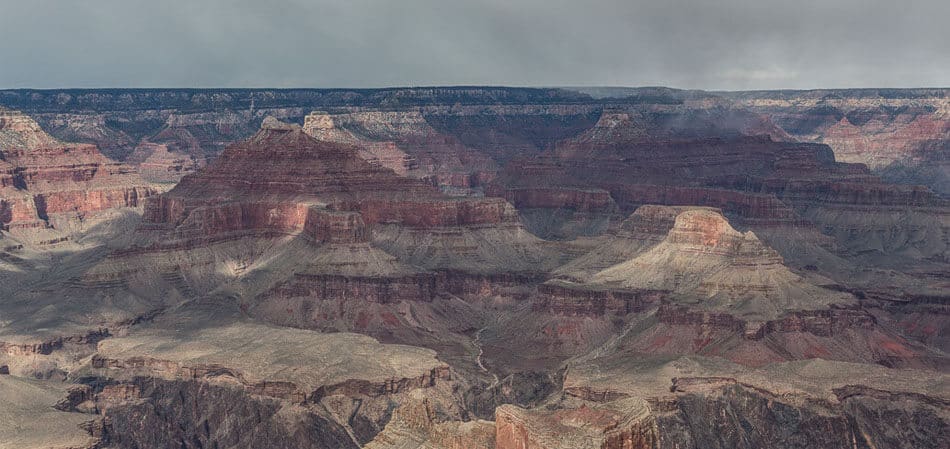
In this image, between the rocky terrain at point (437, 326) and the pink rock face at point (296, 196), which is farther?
the pink rock face at point (296, 196)

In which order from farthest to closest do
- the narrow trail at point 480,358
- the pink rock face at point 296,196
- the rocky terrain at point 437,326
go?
the pink rock face at point 296,196
the narrow trail at point 480,358
the rocky terrain at point 437,326

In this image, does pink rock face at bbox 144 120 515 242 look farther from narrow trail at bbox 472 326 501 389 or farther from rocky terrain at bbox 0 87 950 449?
narrow trail at bbox 472 326 501 389

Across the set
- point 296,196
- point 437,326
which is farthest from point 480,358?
point 296,196

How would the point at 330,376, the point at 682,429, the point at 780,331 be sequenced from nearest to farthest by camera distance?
the point at 682,429
the point at 330,376
the point at 780,331

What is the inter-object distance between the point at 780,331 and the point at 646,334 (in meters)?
12.7

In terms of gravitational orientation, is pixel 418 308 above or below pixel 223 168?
below

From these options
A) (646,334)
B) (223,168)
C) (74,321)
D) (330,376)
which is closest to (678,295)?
(646,334)

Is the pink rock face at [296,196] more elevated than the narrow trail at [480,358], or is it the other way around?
the pink rock face at [296,196]

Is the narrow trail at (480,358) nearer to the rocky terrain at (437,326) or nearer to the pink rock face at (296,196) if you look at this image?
the rocky terrain at (437,326)

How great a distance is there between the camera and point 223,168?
185m

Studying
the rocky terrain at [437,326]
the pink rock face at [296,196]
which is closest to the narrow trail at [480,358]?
the rocky terrain at [437,326]

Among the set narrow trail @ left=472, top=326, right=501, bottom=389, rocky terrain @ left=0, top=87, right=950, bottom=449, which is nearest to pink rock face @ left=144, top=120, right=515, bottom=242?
rocky terrain @ left=0, top=87, right=950, bottom=449

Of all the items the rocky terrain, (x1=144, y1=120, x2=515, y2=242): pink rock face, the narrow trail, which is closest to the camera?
the rocky terrain

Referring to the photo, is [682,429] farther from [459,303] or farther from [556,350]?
[459,303]
